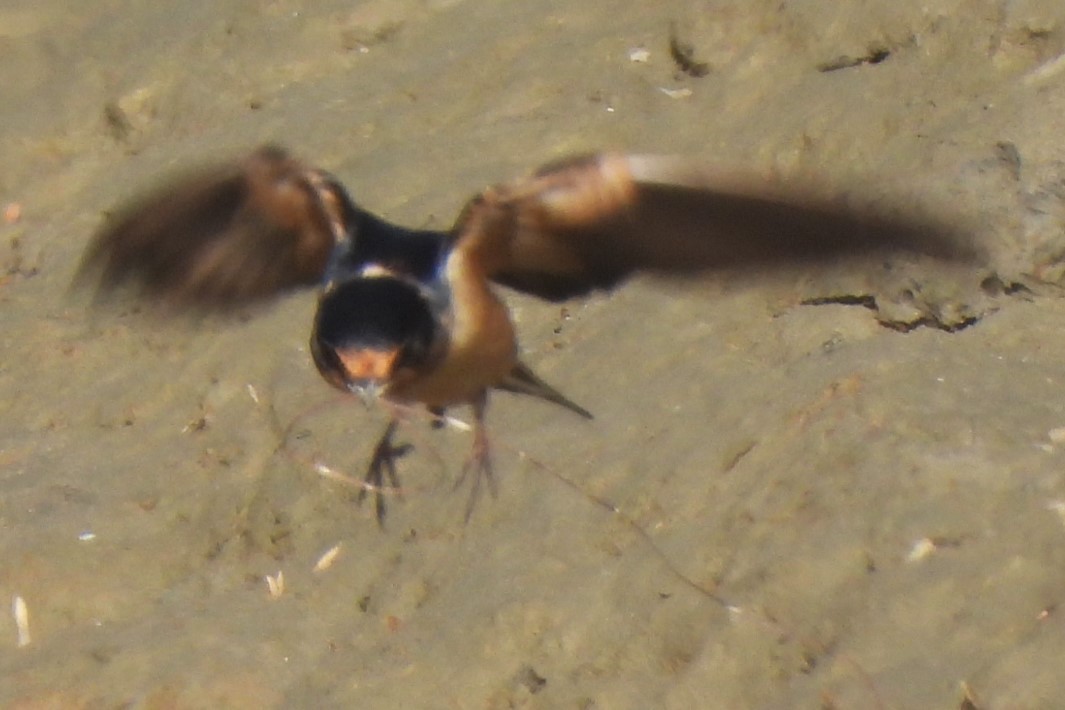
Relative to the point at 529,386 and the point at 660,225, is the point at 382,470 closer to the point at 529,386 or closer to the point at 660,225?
the point at 529,386

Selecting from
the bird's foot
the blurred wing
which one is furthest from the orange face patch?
the blurred wing

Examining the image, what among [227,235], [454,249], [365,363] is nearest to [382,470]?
[365,363]

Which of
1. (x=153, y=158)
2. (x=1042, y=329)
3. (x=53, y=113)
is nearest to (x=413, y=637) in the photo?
(x=1042, y=329)

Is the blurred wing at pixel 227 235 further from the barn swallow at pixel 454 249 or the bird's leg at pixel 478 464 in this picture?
the bird's leg at pixel 478 464

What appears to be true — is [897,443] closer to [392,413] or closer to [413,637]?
[413,637]

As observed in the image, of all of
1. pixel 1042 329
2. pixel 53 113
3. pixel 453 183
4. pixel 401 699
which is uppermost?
pixel 1042 329

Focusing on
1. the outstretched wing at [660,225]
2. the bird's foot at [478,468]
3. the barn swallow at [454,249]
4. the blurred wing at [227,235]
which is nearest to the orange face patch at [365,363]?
the barn swallow at [454,249]

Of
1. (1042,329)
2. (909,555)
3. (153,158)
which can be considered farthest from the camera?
(153,158)

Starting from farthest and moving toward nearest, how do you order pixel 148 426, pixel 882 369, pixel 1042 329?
pixel 148 426 < pixel 1042 329 < pixel 882 369
